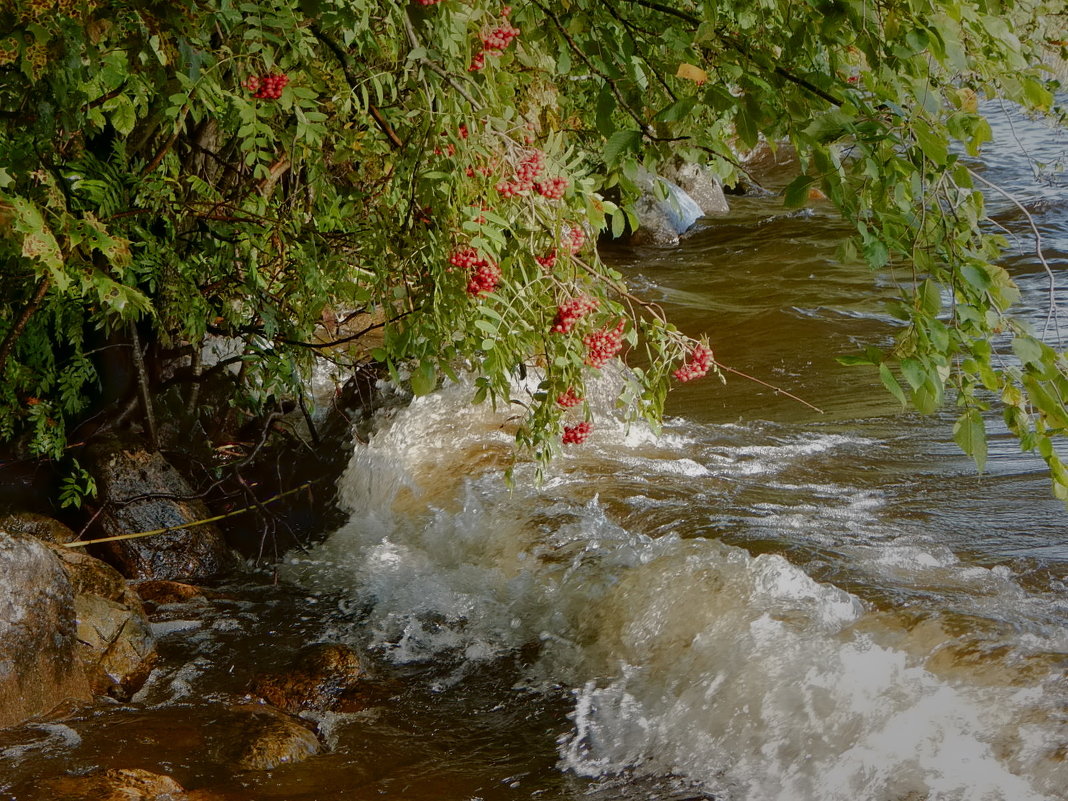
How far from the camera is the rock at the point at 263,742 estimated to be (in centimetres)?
364

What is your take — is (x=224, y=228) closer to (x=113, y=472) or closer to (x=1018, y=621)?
(x=113, y=472)

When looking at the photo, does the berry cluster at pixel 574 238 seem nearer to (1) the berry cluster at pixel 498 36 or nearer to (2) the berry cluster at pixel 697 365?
(2) the berry cluster at pixel 697 365

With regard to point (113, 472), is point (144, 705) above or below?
below

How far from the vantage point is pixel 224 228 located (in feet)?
17.0

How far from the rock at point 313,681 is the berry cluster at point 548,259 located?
208 centimetres

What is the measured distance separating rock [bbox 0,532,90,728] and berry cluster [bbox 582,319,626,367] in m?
2.35

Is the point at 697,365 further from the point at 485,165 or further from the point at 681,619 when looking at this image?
the point at 681,619

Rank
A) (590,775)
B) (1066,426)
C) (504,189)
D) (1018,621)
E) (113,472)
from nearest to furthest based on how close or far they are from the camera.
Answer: (1066,426) → (504,189) → (590,775) → (1018,621) → (113,472)

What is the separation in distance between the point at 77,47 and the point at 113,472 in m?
3.00

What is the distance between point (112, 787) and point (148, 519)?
8.61ft

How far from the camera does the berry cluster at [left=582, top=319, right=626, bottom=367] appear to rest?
3256 millimetres

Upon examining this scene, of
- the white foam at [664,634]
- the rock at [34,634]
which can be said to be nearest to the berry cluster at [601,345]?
the white foam at [664,634]

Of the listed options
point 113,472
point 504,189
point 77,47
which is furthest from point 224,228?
point 504,189

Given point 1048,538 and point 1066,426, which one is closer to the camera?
point 1066,426
